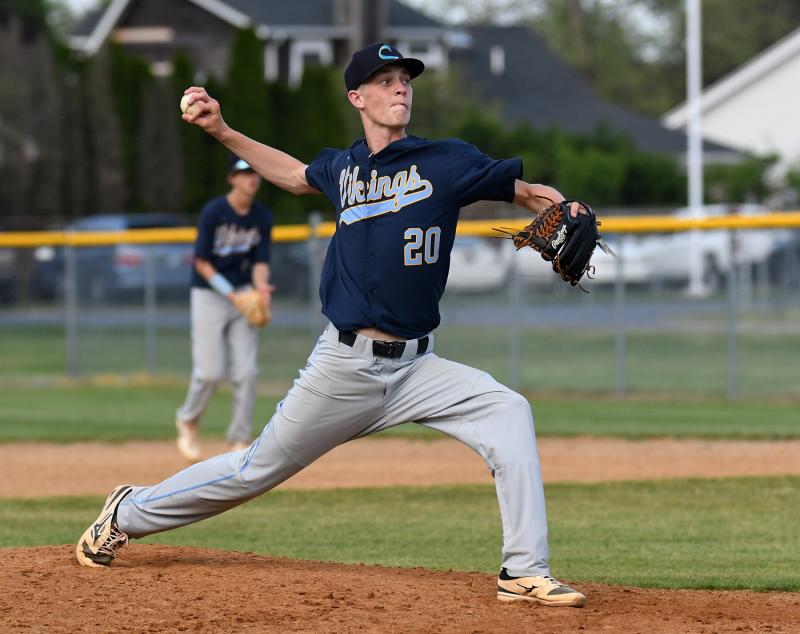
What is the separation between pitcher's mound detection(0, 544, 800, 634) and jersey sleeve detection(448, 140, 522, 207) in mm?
1488

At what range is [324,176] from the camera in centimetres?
553

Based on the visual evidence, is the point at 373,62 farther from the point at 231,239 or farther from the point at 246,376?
the point at 246,376

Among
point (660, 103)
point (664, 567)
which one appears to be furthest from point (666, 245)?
Answer: point (660, 103)

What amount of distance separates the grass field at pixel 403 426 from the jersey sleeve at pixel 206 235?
8.76 ft

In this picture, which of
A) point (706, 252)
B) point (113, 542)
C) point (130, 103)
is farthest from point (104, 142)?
point (113, 542)

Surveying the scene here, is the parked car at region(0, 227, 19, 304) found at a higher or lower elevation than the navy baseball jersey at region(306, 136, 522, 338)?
lower

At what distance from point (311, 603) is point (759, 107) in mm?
49404

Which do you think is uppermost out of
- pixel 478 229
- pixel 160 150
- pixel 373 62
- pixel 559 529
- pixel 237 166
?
pixel 160 150

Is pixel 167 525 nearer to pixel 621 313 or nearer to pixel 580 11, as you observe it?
pixel 621 313

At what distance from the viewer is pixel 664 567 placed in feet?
21.2

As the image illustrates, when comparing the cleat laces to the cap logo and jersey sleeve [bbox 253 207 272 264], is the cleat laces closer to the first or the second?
the cap logo

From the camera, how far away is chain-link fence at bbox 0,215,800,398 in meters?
17.3

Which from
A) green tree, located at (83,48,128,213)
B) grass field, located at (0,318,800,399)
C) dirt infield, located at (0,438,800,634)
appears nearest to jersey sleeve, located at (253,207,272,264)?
dirt infield, located at (0,438,800,634)

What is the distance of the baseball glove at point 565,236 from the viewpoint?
→ 16.5 ft
